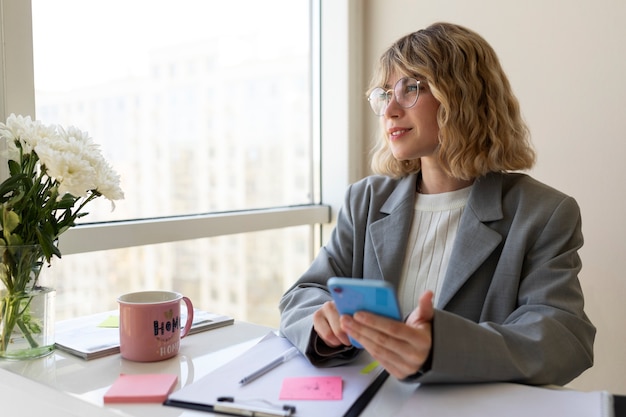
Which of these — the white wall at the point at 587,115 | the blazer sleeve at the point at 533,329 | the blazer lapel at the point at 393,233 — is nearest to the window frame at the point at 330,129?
the white wall at the point at 587,115

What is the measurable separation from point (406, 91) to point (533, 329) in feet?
2.00

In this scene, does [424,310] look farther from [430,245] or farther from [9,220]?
[9,220]

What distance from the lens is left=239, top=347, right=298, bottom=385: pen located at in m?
0.94

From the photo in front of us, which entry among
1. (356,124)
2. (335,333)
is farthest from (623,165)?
(335,333)

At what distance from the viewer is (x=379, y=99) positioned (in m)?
1.43

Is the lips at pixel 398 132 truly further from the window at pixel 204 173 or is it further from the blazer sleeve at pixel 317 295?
the window at pixel 204 173

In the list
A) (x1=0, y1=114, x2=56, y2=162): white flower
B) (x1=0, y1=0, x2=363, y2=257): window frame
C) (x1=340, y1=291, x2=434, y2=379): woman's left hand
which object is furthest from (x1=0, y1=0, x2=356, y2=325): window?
(x1=340, y1=291, x2=434, y2=379): woman's left hand

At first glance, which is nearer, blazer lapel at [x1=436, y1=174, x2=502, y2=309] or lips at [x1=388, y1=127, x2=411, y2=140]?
blazer lapel at [x1=436, y1=174, x2=502, y2=309]

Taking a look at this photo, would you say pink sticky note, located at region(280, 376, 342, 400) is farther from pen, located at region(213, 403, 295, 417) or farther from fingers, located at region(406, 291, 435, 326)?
fingers, located at region(406, 291, 435, 326)

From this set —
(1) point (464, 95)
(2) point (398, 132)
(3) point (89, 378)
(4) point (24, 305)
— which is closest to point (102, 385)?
(3) point (89, 378)

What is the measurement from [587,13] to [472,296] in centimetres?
100

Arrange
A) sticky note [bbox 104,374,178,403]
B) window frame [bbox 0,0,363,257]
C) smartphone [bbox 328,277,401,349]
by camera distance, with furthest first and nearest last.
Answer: window frame [bbox 0,0,363,257] → sticky note [bbox 104,374,178,403] → smartphone [bbox 328,277,401,349]

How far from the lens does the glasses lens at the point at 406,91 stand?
1373 mm

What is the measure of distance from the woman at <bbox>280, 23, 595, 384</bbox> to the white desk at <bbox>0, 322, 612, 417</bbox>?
15cm
